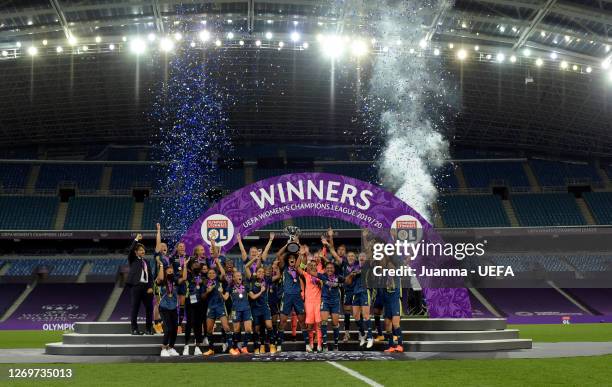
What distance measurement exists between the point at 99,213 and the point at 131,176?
402cm

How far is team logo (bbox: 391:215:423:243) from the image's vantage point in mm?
16000

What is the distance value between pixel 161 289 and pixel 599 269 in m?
36.1

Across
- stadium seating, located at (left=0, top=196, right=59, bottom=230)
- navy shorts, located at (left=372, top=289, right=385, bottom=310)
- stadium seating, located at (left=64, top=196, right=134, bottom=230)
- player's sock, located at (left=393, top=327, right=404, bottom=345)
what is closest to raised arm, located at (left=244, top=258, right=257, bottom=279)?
navy shorts, located at (left=372, top=289, right=385, bottom=310)

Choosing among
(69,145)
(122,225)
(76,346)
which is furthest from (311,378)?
(69,145)

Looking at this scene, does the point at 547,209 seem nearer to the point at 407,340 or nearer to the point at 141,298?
the point at 407,340

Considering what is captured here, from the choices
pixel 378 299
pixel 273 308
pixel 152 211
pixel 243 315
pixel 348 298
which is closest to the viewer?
pixel 243 315

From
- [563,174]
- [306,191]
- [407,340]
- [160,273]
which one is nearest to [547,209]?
[563,174]

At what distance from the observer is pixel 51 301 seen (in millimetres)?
37469

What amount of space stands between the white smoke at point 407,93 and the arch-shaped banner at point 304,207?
13471mm

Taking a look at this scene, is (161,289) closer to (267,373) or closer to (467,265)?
(267,373)

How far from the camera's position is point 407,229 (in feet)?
53.5

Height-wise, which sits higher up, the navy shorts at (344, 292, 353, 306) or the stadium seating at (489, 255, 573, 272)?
the stadium seating at (489, 255, 573, 272)

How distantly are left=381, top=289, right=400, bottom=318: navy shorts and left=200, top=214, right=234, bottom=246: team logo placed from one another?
176 inches

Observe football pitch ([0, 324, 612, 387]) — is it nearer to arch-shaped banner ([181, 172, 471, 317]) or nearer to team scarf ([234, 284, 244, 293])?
team scarf ([234, 284, 244, 293])
